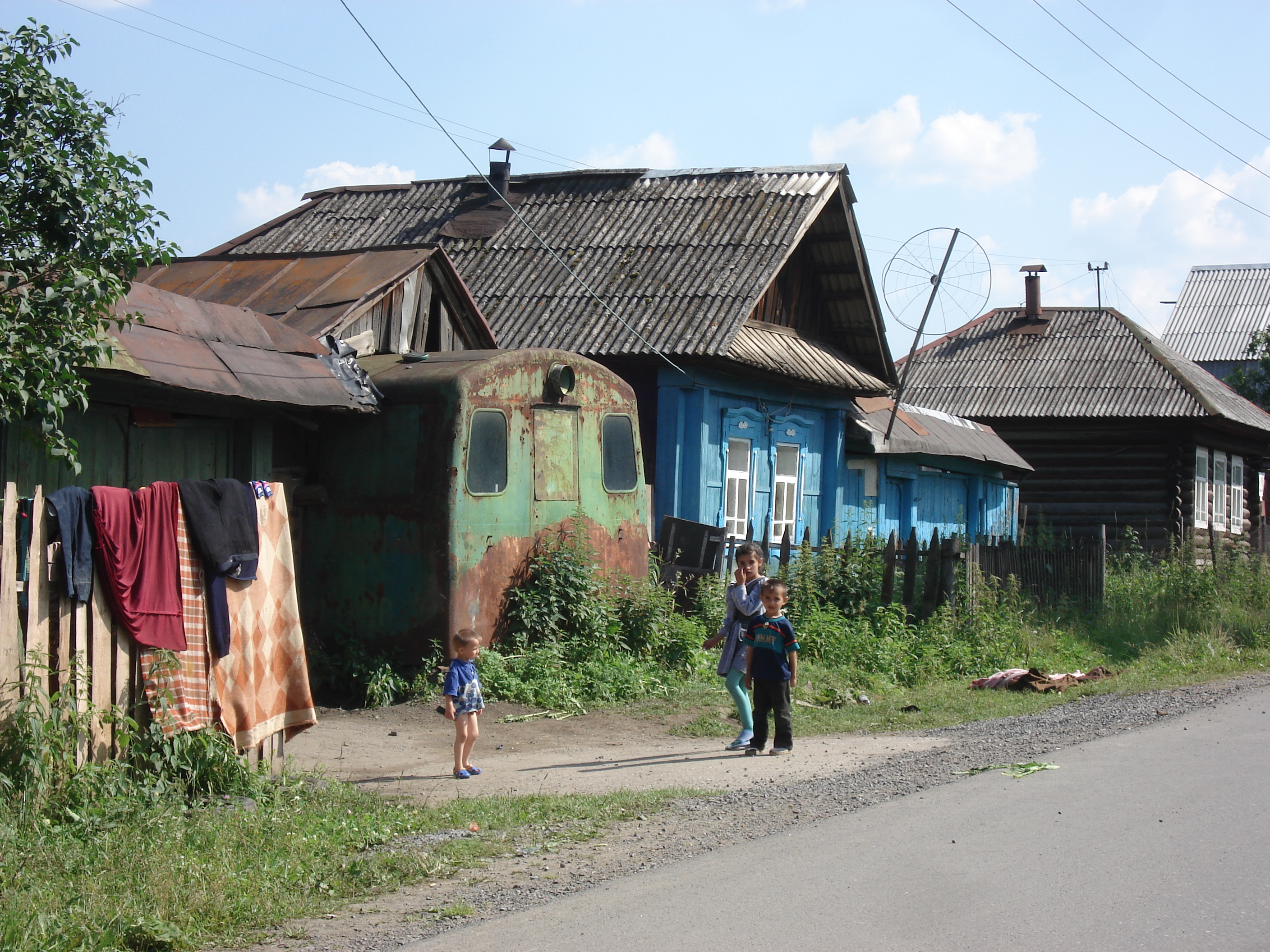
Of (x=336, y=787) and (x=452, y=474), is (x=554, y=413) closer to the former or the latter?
(x=452, y=474)

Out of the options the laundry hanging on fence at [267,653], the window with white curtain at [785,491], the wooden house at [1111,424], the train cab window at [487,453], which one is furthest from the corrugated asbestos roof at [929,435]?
the laundry hanging on fence at [267,653]

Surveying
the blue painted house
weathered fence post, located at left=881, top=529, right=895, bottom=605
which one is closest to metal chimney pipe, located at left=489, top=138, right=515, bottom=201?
the blue painted house

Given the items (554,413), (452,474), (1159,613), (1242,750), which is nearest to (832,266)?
(1159,613)

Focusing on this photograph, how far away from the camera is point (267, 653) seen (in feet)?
22.3

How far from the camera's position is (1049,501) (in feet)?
83.8

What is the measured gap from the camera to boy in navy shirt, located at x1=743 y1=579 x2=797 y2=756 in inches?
322

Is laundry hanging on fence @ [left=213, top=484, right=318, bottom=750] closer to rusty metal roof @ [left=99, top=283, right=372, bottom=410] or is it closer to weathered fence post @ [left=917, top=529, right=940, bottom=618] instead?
rusty metal roof @ [left=99, top=283, right=372, bottom=410]

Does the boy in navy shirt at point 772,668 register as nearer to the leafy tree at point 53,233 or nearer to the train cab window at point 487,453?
the train cab window at point 487,453

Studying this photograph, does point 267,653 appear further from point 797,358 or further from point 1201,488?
point 1201,488

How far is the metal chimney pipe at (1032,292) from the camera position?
29109 millimetres

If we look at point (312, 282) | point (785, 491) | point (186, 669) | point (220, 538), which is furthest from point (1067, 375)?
point (186, 669)

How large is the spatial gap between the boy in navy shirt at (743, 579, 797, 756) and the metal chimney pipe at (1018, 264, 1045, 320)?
22917 millimetres

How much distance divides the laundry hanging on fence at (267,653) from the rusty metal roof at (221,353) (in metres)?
1.50

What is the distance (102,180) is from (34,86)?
53cm
